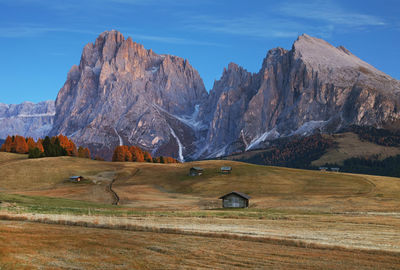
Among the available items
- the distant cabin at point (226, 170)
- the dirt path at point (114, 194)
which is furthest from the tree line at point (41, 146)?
the distant cabin at point (226, 170)

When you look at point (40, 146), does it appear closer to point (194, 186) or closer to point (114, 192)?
point (194, 186)

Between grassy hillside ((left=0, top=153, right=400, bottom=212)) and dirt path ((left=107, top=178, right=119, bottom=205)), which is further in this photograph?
grassy hillside ((left=0, top=153, right=400, bottom=212))

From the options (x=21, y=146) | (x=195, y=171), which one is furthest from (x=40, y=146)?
(x=195, y=171)

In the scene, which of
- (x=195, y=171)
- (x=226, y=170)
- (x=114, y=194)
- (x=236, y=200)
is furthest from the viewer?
(x=195, y=171)

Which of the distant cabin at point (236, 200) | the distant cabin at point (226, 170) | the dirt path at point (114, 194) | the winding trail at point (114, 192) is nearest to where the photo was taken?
the distant cabin at point (236, 200)

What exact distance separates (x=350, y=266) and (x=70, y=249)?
1531 centimetres

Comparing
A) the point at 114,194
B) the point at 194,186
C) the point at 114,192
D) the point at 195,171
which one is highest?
the point at 195,171

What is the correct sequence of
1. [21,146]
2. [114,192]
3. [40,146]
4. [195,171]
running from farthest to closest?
1. [21,146]
2. [40,146]
3. [195,171]
4. [114,192]

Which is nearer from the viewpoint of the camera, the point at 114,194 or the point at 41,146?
the point at 114,194

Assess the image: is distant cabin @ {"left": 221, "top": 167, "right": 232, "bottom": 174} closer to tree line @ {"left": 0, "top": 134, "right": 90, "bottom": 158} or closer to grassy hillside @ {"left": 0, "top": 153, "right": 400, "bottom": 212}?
grassy hillside @ {"left": 0, "top": 153, "right": 400, "bottom": 212}

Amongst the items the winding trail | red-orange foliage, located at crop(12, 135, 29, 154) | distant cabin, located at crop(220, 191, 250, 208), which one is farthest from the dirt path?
red-orange foliage, located at crop(12, 135, 29, 154)

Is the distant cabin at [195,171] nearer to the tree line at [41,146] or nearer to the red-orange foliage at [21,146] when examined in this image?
the tree line at [41,146]

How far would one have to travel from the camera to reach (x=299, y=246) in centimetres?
3130

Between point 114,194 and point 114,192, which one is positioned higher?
point 114,192
